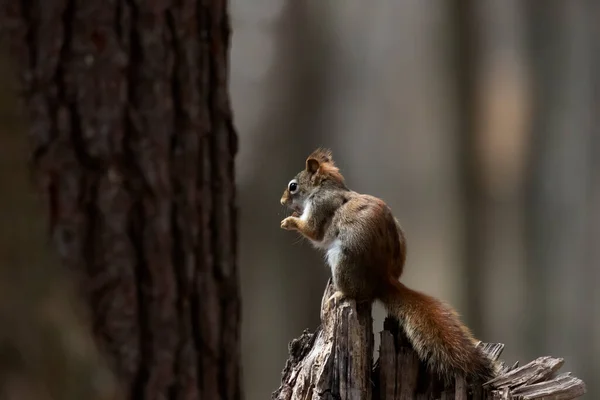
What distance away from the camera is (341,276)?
5.26 feet

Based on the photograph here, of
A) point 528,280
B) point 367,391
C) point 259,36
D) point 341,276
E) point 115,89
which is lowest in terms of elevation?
point 528,280

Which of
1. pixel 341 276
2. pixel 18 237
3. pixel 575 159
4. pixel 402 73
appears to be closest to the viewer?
pixel 18 237

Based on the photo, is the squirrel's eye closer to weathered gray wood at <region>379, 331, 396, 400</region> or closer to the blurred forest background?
weathered gray wood at <region>379, 331, 396, 400</region>

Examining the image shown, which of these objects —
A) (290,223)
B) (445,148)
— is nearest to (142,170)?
(290,223)

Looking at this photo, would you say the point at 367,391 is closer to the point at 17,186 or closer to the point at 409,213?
the point at 17,186

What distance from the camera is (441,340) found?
1458 mm

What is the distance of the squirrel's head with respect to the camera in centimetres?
187

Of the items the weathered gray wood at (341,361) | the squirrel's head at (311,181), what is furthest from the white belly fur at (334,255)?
the squirrel's head at (311,181)

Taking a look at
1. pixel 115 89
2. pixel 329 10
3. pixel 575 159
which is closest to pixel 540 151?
pixel 575 159

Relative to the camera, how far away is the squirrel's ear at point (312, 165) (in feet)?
6.25

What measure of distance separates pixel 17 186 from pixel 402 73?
2.88 m

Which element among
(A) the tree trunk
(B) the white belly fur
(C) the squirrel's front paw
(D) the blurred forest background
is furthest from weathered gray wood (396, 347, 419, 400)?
(D) the blurred forest background

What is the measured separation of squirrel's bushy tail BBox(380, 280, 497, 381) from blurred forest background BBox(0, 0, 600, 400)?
4.80ft

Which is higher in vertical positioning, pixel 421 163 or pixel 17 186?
pixel 17 186
